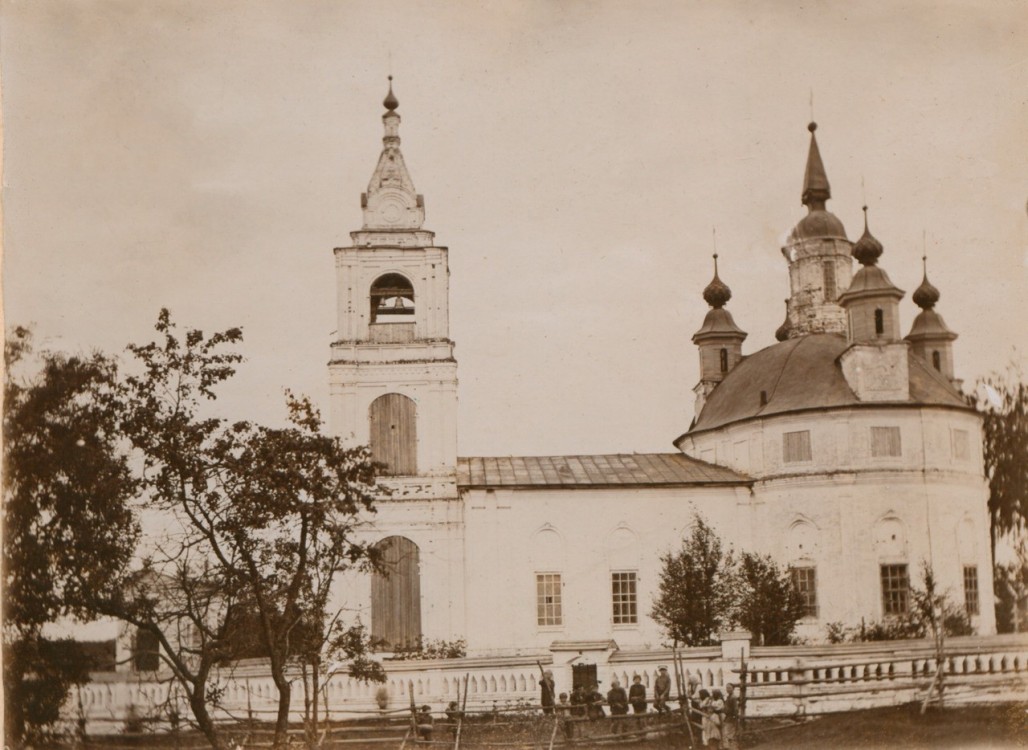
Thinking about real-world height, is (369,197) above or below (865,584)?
above

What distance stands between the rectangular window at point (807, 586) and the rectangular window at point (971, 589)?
2403mm

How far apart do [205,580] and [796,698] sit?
6.14 m

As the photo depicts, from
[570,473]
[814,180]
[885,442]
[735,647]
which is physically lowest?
[735,647]

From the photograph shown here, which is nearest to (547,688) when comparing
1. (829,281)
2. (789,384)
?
(789,384)

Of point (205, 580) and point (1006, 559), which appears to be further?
point (1006, 559)

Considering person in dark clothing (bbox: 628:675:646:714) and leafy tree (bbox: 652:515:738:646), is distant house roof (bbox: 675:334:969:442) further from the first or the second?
person in dark clothing (bbox: 628:675:646:714)

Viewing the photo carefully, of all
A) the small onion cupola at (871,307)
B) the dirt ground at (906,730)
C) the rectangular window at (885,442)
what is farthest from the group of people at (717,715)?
the small onion cupola at (871,307)

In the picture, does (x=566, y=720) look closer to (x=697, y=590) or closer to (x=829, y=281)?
(x=697, y=590)

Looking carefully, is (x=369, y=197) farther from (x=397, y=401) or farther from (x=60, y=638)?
(x=60, y=638)

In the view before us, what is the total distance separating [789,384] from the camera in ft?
67.9

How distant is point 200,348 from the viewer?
12.5 m

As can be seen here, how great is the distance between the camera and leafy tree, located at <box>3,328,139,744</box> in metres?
11.9

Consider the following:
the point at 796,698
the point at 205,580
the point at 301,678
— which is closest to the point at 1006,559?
the point at 796,698

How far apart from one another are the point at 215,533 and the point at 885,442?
10.7m
